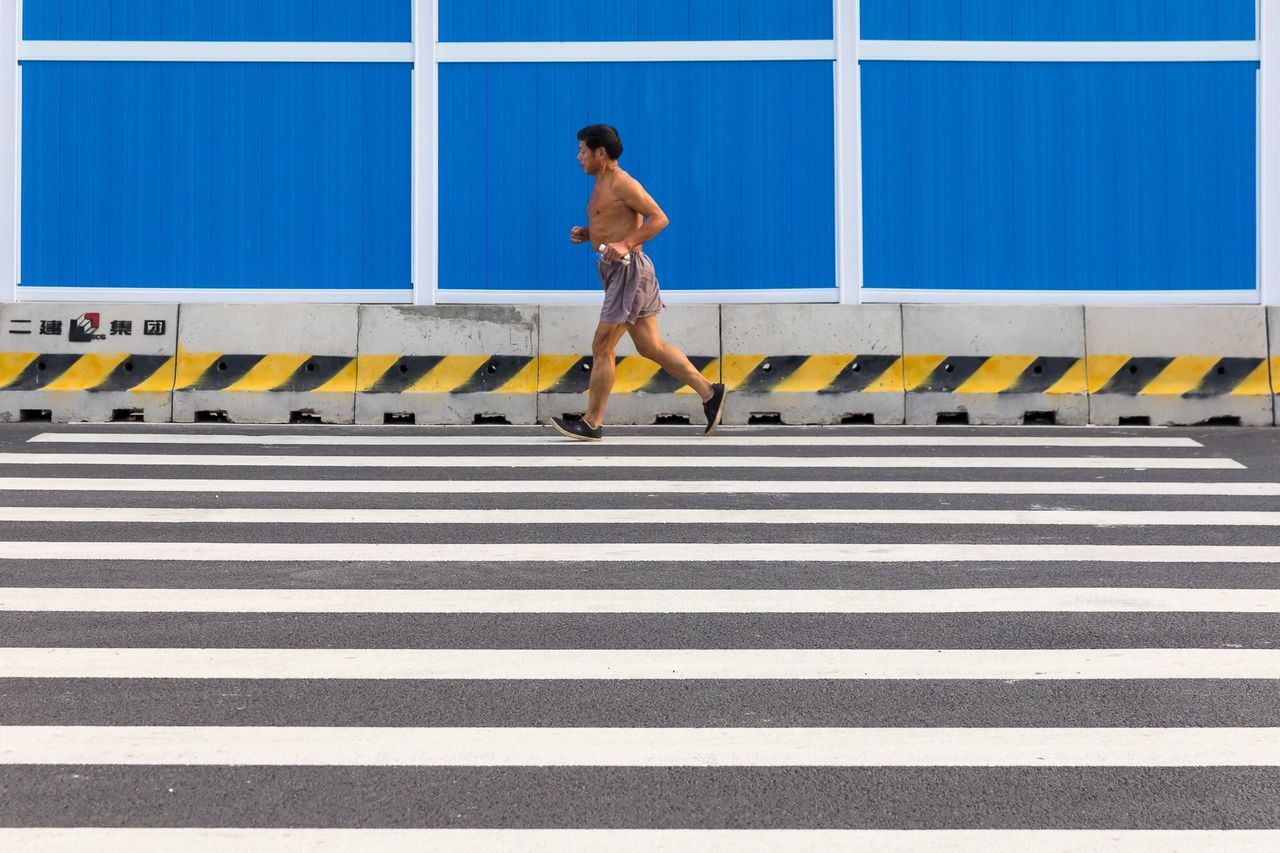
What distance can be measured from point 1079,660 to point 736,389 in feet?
24.1

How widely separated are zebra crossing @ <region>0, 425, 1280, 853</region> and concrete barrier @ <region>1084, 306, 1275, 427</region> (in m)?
2.81

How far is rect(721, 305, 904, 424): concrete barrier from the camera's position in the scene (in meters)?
12.9

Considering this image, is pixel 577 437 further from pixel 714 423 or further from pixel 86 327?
pixel 86 327

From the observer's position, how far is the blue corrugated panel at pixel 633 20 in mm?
14125

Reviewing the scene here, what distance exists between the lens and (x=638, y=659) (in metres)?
5.76

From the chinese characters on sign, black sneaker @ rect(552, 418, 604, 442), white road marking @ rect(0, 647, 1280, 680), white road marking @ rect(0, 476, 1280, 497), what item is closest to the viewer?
white road marking @ rect(0, 647, 1280, 680)

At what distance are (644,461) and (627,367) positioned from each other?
2.40 metres

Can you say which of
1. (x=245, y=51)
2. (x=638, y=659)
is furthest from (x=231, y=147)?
(x=638, y=659)

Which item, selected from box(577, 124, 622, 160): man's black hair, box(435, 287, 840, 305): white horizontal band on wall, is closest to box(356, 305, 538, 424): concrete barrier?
box(435, 287, 840, 305): white horizontal band on wall

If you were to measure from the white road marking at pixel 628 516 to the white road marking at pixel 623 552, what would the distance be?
61 centimetres

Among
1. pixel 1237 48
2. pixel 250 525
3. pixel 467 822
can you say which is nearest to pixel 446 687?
pixel 467 822

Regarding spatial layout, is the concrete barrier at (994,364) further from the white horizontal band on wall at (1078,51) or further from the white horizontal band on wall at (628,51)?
the white horizontal band on wall at (628,51)

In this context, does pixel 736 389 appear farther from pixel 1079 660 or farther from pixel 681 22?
pixel 1079 660

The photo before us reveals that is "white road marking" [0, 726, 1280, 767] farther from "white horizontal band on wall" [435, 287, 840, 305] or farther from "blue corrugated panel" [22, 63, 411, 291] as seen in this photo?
"blue corrugated panel" [22, 63, 411, 291]
